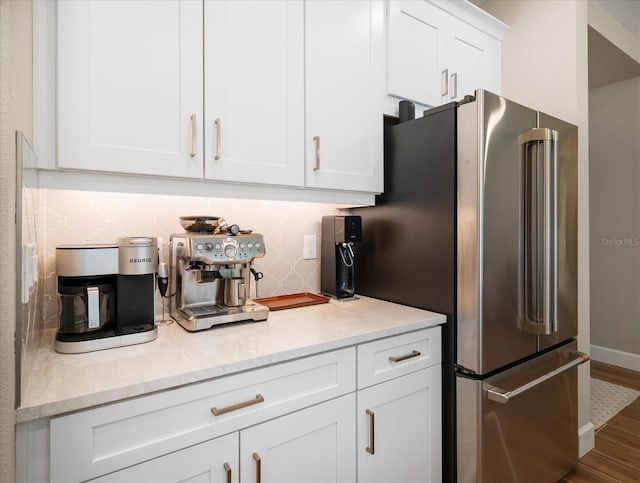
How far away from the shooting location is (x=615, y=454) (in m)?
2.10

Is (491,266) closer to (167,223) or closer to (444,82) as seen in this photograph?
(444,82)

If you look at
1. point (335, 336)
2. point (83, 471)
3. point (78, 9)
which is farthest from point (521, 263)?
point (78, 9)

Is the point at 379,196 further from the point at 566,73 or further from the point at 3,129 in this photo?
the point at 3,129

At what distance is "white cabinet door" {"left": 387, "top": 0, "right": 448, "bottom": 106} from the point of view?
5.82 ft

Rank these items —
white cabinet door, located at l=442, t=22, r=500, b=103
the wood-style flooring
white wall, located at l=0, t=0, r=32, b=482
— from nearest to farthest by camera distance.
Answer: white wall, located at l=0, t=0, r=32, b=482 → the wood-style flooring → white cabinet door, located at l=442, t=22, r=500, b=103

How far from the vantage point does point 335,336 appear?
126 centimetres

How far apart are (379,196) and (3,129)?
149 cm

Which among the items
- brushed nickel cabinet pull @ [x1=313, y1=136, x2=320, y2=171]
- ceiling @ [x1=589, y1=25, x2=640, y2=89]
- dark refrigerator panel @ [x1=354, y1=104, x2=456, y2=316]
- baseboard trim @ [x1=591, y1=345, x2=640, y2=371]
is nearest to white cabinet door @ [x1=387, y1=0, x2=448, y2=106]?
dark refrigerator panel @ [x1=354, y1=104, x2=456, y2=316]

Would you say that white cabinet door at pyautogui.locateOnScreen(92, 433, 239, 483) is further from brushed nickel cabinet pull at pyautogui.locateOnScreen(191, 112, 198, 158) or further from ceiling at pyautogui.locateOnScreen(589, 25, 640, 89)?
ceiling at pyautogui.locateOnScreen(589, 25, 640, 89)

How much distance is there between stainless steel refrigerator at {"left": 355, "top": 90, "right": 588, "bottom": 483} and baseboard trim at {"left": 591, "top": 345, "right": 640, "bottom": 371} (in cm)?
220

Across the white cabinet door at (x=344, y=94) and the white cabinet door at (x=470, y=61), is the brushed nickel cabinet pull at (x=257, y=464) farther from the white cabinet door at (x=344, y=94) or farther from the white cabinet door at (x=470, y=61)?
the white cabinet door at (x=470, y=61)

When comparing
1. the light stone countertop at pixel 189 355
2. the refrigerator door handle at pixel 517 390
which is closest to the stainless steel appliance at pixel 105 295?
the light stone countertop at pixel 189 355

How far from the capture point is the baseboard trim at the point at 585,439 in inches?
82.0

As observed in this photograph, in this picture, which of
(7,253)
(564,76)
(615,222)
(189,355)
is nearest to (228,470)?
(189,355)
